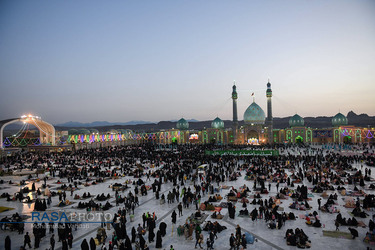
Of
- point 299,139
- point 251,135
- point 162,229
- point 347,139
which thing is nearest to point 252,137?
point 251,135

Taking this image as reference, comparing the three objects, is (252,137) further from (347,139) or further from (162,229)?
(162,229)

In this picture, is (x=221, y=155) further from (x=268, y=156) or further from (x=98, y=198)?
(x=98, y=198)

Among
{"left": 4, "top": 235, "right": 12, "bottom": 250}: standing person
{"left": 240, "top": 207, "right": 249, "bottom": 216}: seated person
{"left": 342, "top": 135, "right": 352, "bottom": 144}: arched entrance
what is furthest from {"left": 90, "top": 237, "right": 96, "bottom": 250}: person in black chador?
{"left": 342, "top": 135, "right": 352, "bottom": 144}: arched entrance

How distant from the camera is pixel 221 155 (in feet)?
113

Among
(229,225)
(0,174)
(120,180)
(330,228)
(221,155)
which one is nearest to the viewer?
(330,228)

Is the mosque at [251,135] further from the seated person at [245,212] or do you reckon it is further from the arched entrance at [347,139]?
the seated person at [245,212]

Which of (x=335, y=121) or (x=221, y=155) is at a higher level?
(x=335, y=121)

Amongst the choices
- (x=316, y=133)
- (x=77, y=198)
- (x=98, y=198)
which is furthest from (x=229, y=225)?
(x=316, y=133)

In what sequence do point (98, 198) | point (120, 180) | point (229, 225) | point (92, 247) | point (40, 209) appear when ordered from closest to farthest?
point (92, 247) < point (229, 225) < point (40, 209) < point (98, 198) < point (120, 180)

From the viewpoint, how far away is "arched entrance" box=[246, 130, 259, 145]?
188 ft

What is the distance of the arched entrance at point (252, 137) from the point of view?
57.2 m

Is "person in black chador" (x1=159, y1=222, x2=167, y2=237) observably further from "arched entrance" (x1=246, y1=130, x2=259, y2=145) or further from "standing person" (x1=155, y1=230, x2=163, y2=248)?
"arched entrance" (x1=246, y1=130, x2=259, y2=145)

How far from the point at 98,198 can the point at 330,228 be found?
1286 cm

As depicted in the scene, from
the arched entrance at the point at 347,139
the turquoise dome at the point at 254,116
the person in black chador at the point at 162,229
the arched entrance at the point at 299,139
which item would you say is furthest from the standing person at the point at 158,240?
the arched entrance at the point at 347,139
